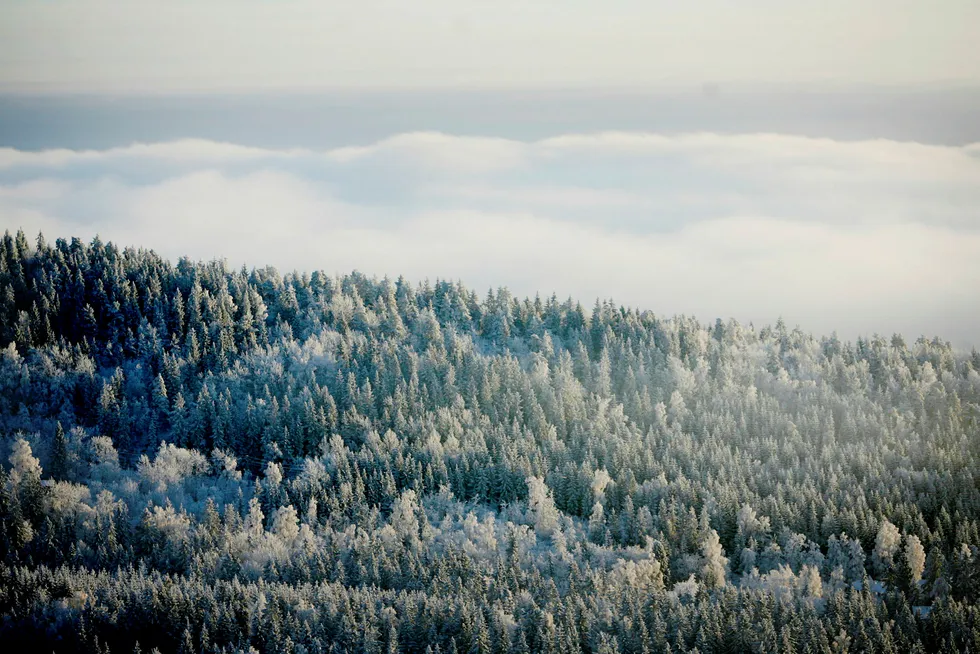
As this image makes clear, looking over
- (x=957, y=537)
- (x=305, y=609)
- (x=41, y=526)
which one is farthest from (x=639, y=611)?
(x=41, y=526)

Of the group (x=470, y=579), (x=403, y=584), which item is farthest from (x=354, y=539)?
(x=470, y=579)

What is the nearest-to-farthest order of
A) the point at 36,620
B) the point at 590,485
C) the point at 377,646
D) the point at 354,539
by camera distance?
the point at 377,646 → the point at 36,620 → the point at 354,539 → the point at 590,485

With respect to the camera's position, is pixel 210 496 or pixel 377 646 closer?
pixel 377 646

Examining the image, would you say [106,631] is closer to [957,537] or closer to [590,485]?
[590,485]

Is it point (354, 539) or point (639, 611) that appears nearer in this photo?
point (639, 611)

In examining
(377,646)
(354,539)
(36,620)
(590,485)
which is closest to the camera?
(377,646)

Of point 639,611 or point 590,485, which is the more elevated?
point 590,485

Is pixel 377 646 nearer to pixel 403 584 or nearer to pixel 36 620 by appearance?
pixel 403 584

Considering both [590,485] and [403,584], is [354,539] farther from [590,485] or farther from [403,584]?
[590,485]

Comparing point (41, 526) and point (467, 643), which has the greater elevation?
point (41, 526)

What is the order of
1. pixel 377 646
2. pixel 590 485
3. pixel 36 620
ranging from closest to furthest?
pixel 377 646, pixel 36 620, pixel 590 485
